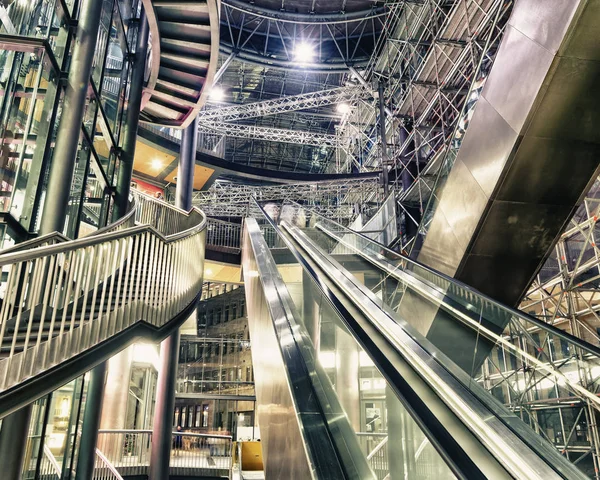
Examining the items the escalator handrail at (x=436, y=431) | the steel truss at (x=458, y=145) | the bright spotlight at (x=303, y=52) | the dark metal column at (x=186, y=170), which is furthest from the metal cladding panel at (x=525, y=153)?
the bright spotlight at (x=303, y=52)

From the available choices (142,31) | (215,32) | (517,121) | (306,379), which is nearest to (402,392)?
(306,379)

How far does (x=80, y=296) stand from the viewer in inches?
209

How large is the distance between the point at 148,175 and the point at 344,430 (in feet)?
60.7

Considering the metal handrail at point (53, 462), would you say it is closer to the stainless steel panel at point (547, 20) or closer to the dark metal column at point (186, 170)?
the stainless steel panel at point (547, 20)

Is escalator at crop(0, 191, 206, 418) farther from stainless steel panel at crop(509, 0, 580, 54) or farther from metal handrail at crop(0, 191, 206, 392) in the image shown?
stainless steel panel at crop(509, 0, 580, 54)

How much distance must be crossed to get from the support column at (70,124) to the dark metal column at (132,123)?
3.56 metres

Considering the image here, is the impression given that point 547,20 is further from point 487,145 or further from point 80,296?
point 80,296

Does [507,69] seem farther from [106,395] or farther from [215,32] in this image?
[106,395]

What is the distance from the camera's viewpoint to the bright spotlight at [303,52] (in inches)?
742

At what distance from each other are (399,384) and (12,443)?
424 cm

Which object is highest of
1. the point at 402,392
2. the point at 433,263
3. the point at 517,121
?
the point at 517,121

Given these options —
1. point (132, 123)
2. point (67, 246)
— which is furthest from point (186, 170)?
point (67, 246)

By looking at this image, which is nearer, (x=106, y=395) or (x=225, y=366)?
(x=106, y=395)

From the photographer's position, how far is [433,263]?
22.3 feet
